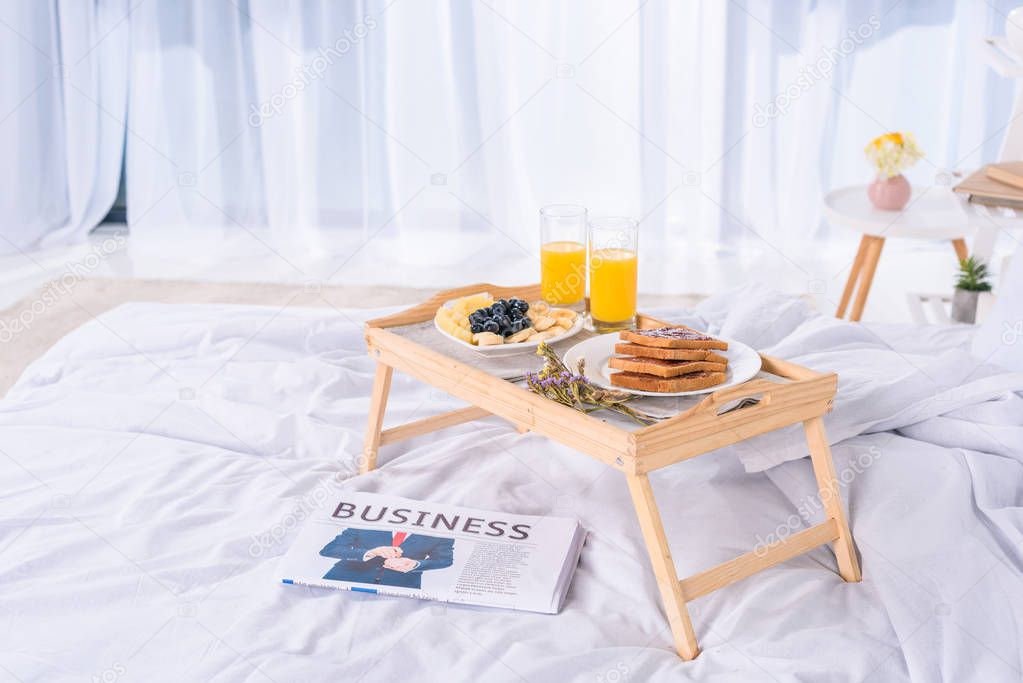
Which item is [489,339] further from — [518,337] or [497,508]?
[497,508]

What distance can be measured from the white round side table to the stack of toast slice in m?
1.18

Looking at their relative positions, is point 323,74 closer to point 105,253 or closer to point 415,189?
point 415,189

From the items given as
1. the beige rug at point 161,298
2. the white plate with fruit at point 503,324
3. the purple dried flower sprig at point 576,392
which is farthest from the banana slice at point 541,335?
the beige rug at point 161,298

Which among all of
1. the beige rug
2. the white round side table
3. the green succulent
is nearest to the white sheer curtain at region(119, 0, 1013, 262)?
the beige rug

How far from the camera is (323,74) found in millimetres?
3465

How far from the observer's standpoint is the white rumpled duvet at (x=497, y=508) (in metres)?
1.07

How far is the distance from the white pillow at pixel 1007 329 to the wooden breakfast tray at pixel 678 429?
0.40m

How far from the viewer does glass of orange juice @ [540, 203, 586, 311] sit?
1473mm

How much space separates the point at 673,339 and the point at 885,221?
1278mm

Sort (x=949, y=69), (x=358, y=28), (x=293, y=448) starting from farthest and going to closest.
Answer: (x=358, y=28), (x=949, y=69), (x=293, y=448)

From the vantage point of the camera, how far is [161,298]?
9.82ft

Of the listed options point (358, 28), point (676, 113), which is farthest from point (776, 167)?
point (358, 28)

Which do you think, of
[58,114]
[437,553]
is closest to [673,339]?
[437,553]

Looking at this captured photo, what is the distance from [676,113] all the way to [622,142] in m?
0.21
